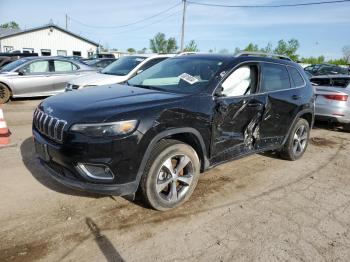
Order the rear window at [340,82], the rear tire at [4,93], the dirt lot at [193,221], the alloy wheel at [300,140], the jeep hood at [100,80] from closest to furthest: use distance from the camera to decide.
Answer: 1. the dirt lot at [193,221]
2. the alloy wheel at [300,140]
3. the rear window at [340,82]
4. the jeep hood at [100,80]
5. the rear tire at [4,93]

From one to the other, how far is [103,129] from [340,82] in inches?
295

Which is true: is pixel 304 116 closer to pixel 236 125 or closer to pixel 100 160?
pixel 236 125

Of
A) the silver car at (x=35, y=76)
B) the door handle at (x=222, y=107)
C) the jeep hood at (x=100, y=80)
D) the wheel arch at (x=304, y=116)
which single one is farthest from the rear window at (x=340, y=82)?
the silver car at (x=35, y=76)

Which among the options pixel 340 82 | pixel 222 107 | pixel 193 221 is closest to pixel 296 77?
pixel 222 107

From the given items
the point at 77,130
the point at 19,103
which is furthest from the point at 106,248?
the point at 19,103

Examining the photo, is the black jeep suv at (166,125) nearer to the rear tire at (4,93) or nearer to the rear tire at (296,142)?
the rear tire at (296,142)

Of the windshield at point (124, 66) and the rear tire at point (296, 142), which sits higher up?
the windshield at point (124, 66)

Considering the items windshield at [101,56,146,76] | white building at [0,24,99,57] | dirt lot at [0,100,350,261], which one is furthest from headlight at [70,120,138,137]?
white building at [0,24,99,57]

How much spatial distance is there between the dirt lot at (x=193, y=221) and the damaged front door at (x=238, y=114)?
61 cm

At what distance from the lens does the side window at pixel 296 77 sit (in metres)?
5.62

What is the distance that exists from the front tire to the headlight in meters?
0.48

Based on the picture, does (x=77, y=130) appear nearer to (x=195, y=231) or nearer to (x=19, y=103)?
(x=195, y=231)

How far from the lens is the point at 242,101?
441 centimetres

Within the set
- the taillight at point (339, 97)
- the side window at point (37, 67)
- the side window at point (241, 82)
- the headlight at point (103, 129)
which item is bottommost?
the side window at point (37, 67)
